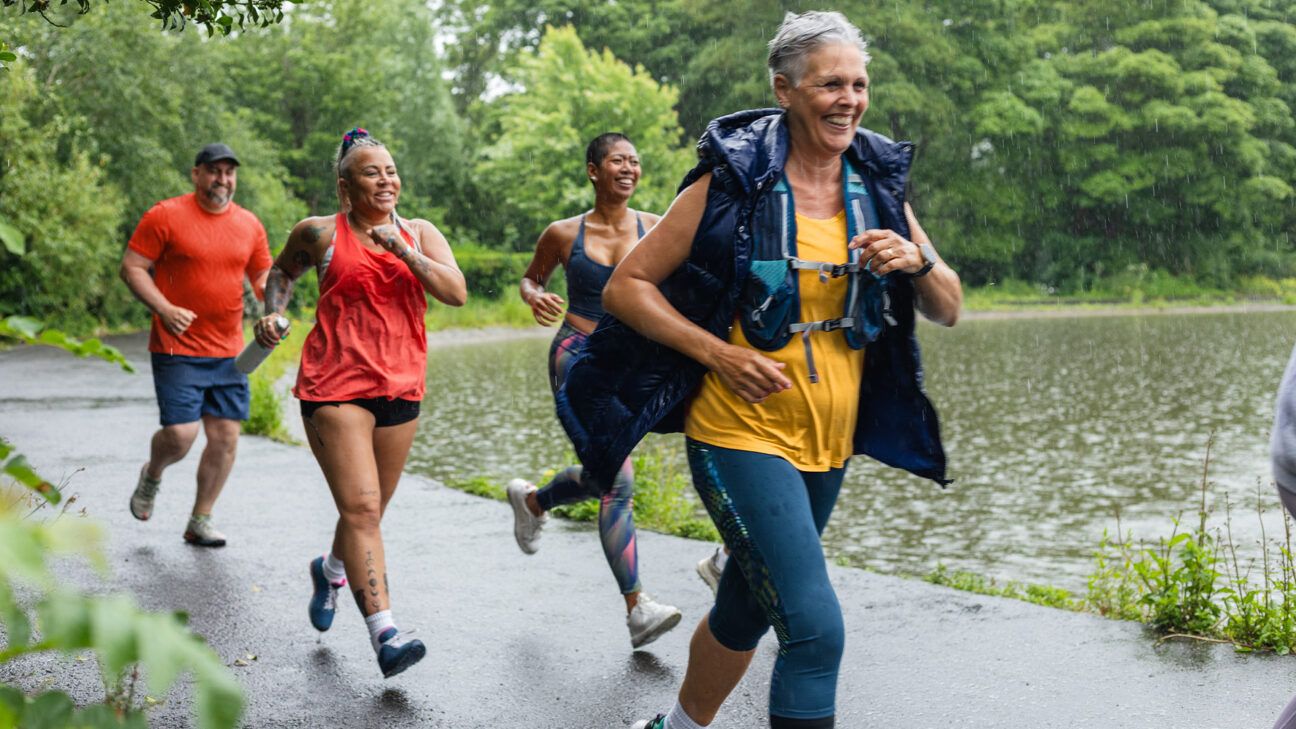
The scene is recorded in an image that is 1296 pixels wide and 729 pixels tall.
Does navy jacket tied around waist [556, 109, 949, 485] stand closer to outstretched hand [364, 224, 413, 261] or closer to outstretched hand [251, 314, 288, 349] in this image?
outstretched hand [364, 224, 413, 261]

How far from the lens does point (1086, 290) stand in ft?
185

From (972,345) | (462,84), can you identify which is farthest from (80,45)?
(462,84)

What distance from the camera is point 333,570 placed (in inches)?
214

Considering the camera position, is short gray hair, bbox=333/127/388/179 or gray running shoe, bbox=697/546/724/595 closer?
short gray hair, bbox=333/127/388/179

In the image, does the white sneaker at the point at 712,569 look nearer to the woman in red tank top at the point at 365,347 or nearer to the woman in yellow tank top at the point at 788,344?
the woman in red tank top at the point at 365,347

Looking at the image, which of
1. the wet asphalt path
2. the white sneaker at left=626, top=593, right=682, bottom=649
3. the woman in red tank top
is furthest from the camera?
the white sneaker at left=626, top=593, right=682, bottom=649

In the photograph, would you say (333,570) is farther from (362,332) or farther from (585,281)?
(585,281)

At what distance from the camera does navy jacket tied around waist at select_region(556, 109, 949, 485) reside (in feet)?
10.8

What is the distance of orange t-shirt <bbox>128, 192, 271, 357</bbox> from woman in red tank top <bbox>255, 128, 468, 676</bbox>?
2.05 metres

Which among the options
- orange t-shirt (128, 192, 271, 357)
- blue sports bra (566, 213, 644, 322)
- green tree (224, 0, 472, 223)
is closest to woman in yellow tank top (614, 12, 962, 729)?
blue sports bra (566, 213, 644, 322)

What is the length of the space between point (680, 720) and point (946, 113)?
58010 millimetres

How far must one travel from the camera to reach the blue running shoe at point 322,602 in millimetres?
5473

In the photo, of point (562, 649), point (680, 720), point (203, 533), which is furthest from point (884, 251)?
point (203, 533)

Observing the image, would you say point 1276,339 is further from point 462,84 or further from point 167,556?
Answer: point 462,84
